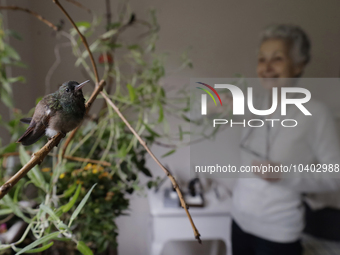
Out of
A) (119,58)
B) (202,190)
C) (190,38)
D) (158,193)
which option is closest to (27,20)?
(119,58)

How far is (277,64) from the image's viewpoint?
0.87 m

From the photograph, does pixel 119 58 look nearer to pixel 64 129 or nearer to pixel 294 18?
pixel 294 18

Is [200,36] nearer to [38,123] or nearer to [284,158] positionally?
[284,158]

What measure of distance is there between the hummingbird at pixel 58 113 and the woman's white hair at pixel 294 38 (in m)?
0.93

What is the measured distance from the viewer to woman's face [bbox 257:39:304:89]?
866 millimetres

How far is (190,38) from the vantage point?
112cm

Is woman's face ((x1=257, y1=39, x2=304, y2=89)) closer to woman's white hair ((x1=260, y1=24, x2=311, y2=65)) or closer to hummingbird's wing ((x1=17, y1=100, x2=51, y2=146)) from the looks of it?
woman's white hair ((x1=260, y1=24, x2=311, y2=65))

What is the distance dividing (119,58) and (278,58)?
0.66m

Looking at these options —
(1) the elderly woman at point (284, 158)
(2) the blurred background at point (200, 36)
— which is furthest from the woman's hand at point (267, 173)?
(2) the blurred background at point (200, 36)

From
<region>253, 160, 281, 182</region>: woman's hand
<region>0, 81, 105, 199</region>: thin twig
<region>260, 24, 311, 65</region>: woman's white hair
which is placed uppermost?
<region>260, 24, 311, 65</region>: woman's white hair

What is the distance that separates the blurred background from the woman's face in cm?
16

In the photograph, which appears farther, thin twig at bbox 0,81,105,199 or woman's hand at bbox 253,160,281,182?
woman's hand at bbox 253,160,281,182

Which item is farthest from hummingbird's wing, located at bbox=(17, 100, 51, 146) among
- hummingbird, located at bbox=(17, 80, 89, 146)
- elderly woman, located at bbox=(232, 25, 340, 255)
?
elderly woman, located at bbox=(232, 25, 340, 255)

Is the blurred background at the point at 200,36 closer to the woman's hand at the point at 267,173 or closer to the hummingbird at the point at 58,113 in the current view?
the woman's hand at the point at 267,173
